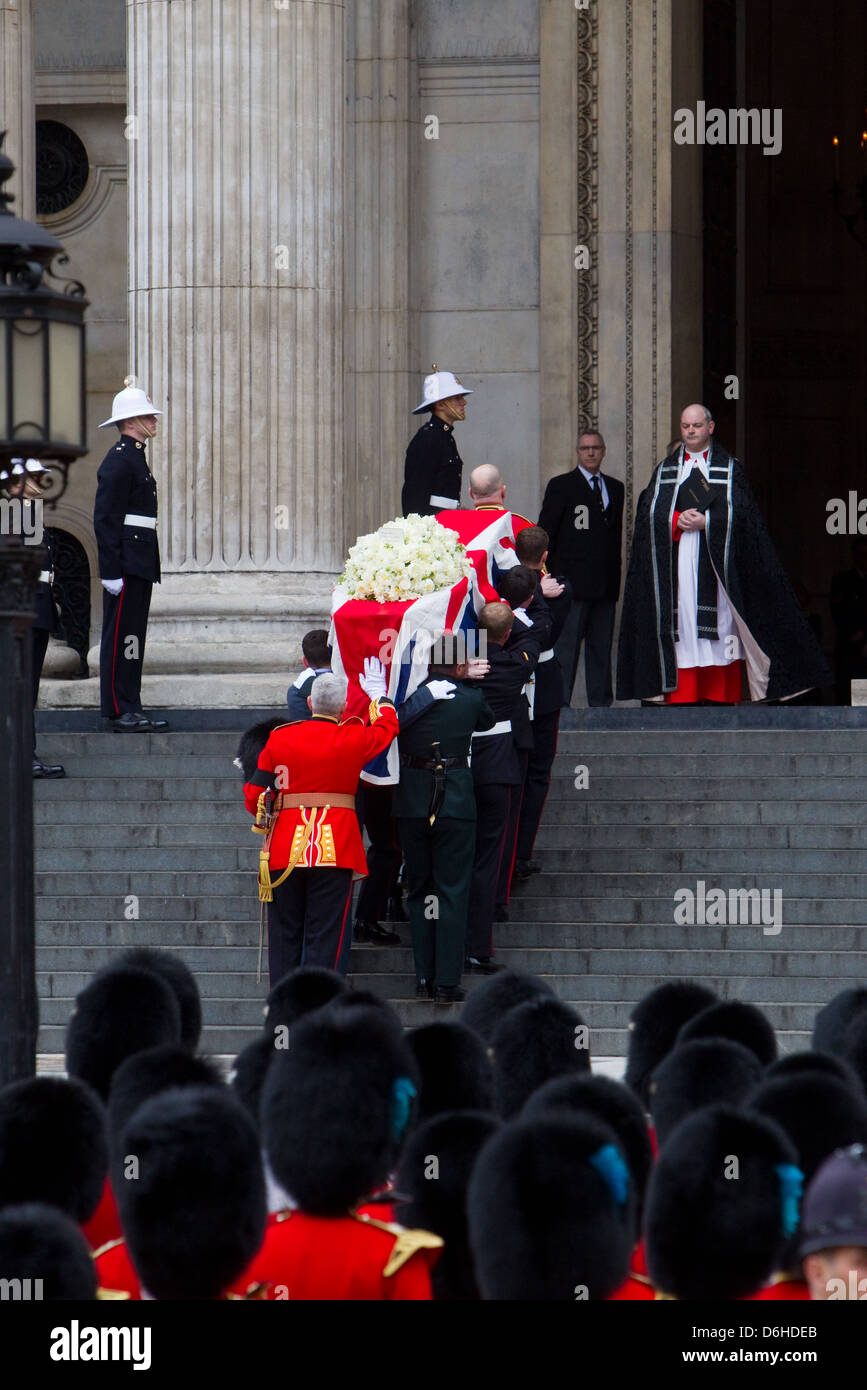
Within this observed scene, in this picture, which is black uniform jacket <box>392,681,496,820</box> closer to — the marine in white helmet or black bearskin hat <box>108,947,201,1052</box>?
black bearskin hat <box>108,947,201,1052</box>

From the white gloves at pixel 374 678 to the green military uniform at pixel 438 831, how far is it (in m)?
0.24

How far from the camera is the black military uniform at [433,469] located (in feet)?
49.7

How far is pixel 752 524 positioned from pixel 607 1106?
10078 mm

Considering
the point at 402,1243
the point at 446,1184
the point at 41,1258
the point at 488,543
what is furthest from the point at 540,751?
the point at 41,1258

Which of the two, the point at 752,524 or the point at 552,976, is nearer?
the point at 552,976

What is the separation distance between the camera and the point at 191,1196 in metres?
5.08

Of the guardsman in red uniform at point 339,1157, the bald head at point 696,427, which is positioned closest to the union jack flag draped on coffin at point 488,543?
the bald head at point 696,427

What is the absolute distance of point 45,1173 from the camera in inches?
225

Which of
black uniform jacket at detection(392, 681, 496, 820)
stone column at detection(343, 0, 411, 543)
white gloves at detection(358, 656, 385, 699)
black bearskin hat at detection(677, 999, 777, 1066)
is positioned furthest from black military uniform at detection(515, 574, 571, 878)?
stone column at detection(343, 0, 411, 543)

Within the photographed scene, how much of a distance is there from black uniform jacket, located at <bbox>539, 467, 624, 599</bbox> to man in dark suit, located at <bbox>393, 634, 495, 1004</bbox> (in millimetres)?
5240

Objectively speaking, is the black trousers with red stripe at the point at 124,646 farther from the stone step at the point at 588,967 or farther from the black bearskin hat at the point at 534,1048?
the black bearskin hat at the point at 534,1048

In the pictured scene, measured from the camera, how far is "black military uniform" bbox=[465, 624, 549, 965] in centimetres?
1150
